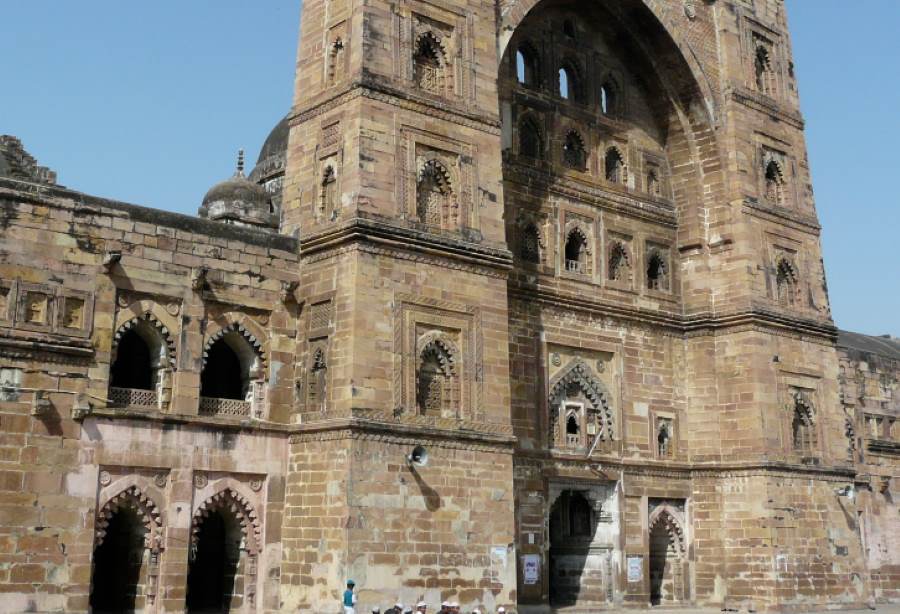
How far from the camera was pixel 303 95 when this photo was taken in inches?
664

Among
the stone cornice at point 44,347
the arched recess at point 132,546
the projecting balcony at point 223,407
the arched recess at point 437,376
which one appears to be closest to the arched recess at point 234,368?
the projecting balcony at point 223,407

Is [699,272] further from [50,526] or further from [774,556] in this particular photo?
[50,526]

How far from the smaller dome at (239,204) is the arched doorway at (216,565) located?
7864mm

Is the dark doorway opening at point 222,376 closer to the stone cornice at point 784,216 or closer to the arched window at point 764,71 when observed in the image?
the stone cornice at point 784,216

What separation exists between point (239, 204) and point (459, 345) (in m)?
8.91

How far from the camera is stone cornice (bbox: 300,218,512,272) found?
15.0m

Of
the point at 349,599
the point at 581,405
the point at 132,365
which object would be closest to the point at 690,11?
the point at 581,405

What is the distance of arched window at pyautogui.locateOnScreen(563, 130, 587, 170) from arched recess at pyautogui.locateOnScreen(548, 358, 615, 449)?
3.90 m

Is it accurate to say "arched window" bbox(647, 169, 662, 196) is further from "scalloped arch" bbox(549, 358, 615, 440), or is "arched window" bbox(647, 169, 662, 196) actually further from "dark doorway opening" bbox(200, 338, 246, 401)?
"dark doorway opening" bbox(200, 338, 246, 401)

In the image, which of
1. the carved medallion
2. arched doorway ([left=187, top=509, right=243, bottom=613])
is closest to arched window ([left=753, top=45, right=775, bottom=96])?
the carved medallion

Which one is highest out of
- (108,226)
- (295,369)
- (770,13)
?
(770,13)

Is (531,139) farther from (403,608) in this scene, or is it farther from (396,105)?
(403,608)

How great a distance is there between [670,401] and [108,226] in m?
11.2

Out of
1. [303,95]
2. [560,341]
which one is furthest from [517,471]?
[303,95]
